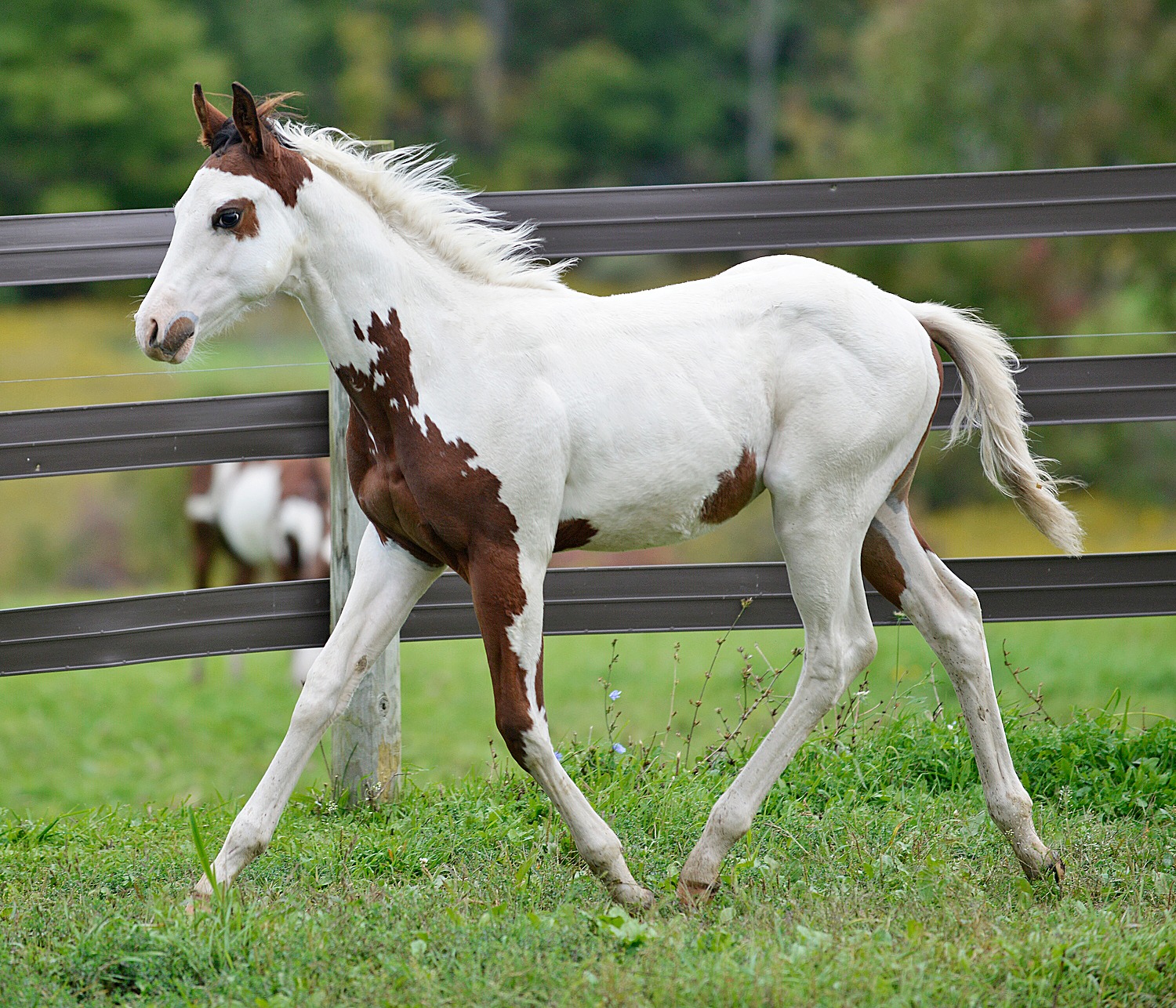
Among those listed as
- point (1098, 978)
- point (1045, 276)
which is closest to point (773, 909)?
point (1098, 978)

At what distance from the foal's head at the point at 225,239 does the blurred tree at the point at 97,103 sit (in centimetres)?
2872

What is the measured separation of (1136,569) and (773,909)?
204 cm

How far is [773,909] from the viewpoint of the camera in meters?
3.22

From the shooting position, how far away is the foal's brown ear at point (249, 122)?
3.04m

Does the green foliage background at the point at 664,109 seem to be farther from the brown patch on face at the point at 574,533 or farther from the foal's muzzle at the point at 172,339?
the brown patch on face at the point at 574,533

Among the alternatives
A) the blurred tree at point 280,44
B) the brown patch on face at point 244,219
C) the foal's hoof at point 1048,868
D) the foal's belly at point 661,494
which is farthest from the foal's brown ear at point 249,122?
the blurred tree at point 280,44

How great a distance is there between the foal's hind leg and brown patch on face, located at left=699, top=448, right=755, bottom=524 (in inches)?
20.1

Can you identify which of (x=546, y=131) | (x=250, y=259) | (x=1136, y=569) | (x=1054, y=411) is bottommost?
(x=546, y=131)

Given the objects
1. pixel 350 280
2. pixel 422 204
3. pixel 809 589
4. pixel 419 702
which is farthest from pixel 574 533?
pixel 419 702

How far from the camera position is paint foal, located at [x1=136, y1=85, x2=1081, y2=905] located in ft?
10.5

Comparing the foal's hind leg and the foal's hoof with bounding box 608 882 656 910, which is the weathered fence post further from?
the foal's hind leg

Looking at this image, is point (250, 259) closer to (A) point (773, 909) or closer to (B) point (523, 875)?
(B) point (523, 875)

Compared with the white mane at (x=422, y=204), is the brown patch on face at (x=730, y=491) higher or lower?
lower

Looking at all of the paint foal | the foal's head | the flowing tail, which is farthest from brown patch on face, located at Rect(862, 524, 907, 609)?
the foal's head
